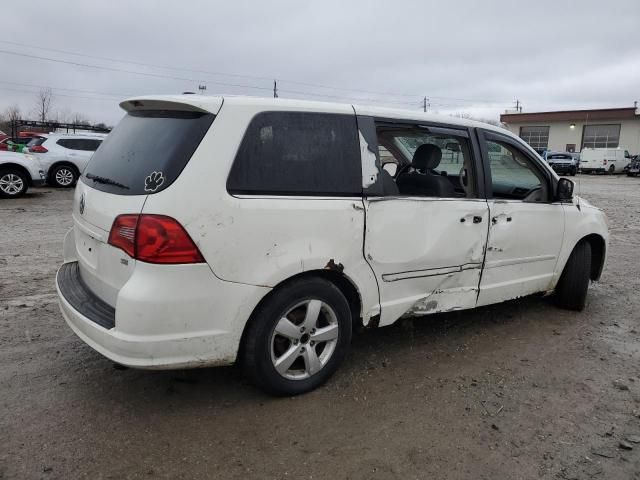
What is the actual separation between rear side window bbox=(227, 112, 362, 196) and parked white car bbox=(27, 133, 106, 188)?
1349cm

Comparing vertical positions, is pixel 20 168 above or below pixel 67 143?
below

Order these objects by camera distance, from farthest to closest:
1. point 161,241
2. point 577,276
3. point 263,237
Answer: point 577,276, point 263,237, point 161,241

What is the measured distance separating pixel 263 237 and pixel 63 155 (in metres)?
14.3

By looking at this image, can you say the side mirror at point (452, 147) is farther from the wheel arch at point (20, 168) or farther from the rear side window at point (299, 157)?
the wheel arch at point (20, 168)

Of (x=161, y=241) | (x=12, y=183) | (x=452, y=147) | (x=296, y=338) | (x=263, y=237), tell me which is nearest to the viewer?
(x=161, y=241)

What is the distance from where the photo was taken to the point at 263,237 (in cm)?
275

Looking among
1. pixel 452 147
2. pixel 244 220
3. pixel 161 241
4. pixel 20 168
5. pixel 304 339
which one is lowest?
pixel 304 339

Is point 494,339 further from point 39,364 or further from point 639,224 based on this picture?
point 639,224

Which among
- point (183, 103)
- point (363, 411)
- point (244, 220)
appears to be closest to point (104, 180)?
point (183, 103)

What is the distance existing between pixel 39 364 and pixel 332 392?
1.95 meters

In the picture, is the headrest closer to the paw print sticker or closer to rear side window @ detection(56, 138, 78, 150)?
the paw print sticker

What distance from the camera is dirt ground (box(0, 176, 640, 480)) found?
251cm

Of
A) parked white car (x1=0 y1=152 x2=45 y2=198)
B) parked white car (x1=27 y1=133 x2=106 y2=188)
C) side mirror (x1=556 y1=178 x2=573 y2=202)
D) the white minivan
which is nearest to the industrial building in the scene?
parked white car (x1=27 y1=133 x2=106 y2=188)

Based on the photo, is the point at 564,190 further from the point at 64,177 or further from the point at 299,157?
the point at 64,177
